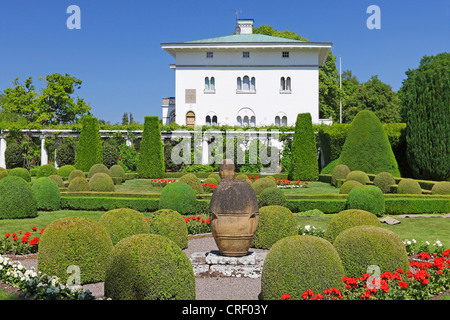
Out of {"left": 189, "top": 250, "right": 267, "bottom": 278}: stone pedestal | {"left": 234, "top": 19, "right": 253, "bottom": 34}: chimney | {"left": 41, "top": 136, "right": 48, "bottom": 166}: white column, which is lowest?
{"left": 189, "top": 250, "right": 267, "bottom": 278}: stone pedestal

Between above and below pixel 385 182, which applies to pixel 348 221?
above

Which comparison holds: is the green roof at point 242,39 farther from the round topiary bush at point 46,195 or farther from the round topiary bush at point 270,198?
the round topiary bush at point 270,198

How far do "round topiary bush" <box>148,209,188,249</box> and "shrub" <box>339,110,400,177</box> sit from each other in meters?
19.2

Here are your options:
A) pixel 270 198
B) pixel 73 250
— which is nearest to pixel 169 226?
pixel 73 250

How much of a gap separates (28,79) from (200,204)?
131 feet

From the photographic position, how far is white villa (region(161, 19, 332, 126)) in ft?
159

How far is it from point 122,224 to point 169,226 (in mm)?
1339

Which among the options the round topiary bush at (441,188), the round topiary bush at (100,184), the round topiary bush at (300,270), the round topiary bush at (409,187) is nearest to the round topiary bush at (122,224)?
the round topiary bush at (300,270)

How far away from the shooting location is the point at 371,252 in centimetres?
800

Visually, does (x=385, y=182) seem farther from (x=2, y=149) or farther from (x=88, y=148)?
(x=2, y=149)

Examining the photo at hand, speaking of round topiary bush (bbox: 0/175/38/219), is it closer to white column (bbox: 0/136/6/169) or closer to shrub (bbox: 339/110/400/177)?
shrub (bbox: 339/110/400/177)

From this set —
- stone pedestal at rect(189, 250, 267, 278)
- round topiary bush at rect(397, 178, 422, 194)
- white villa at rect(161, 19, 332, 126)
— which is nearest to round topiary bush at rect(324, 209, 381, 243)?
stone pedestal at rect(189, 250, 267, 278)

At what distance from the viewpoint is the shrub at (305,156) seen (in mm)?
30672
